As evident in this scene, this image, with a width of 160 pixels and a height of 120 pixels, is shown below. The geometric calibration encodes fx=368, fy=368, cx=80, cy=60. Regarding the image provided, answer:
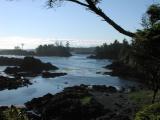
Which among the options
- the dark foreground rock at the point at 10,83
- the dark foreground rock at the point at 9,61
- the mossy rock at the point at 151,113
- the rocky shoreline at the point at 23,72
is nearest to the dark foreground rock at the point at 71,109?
the dark foreground rock at the point at 10,83

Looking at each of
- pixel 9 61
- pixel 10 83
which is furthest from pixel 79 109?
pixel 9 61

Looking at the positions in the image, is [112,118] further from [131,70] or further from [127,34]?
Answer: [131,70]

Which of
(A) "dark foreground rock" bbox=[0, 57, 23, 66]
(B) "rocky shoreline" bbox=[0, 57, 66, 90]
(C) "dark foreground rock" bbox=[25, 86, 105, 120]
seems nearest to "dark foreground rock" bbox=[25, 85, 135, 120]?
(C) "dark foreground rock" bbox=[25, 86, 105, 120]

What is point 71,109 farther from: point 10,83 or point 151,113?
point 10,83

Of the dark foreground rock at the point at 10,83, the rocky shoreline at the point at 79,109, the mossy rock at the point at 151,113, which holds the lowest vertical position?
the dark foreground rock at the point at 10,83

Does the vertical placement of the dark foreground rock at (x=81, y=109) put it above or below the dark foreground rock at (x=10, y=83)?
above

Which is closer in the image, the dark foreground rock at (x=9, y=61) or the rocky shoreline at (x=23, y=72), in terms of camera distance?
the rocky shoreline at (x=23, y=72)

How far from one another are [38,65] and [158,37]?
416 feet

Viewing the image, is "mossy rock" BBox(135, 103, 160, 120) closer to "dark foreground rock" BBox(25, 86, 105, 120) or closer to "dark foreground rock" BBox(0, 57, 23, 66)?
"dark foreground rock" BBox(25, 86, 105, 120)

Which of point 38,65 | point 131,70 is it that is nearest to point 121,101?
point 131,70

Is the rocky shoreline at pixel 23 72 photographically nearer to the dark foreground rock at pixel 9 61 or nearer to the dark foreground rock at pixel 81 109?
the dark foreground rock at pixel 9 61

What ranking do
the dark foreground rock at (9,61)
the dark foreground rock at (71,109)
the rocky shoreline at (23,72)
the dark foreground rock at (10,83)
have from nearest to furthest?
the dark foreground rock at (71,109) < the dark foreground rock at (10,83) < the rocky shoreline at (23,72) < the dark foreground rock at (9,61)

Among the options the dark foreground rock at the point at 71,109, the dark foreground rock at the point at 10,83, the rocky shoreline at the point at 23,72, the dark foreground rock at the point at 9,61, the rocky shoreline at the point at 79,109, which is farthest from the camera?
the dark foreground rock at the point at 9,61

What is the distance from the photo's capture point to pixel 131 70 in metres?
119
